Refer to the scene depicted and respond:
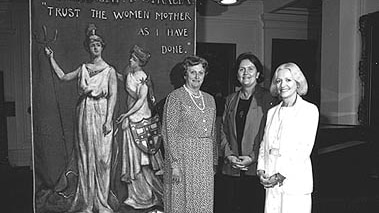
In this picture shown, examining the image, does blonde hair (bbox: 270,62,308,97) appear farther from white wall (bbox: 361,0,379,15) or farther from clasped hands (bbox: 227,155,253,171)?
white wall (bbox: 361,0,379,15)

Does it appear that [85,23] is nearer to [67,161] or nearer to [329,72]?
[67,161]

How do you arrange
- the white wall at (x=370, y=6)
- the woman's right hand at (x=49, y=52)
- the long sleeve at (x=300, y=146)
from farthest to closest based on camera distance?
the white wall at (x=370, y=6)
the woman's right hand at (x=49, y=52)
the long sleeve at (x=300, y=146)

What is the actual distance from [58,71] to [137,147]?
3.49 ft

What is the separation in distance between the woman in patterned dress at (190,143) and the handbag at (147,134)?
0.89 metres

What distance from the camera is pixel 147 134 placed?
4461 millimetres

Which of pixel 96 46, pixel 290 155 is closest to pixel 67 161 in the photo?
pixel 96 46

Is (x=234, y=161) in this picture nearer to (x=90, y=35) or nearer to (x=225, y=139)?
(x=225, y=139)

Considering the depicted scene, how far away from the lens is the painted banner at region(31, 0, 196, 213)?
423cm

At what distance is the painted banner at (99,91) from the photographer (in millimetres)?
4227

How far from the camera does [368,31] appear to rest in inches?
219

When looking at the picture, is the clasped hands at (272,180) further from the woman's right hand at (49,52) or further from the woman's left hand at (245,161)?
the woman's right hand at (49,52)

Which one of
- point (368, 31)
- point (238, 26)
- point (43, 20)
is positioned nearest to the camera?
point (43, 20)

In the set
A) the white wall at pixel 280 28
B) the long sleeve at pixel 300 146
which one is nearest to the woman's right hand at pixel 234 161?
the long sleeve at pixel 300 146

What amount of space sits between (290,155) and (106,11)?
243 cm
